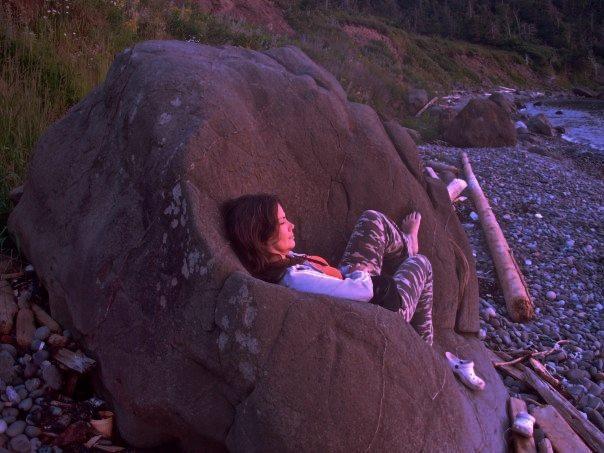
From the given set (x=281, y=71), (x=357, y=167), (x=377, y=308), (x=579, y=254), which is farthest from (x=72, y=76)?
(x=579, y=254)

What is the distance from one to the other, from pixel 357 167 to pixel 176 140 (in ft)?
5.35

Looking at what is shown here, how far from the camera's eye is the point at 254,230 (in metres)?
3.21

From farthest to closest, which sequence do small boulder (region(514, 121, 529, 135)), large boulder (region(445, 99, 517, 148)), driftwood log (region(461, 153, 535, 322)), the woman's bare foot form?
small boulder (region(514, 121, 529, 135)), large boulder (region(445, 99, 517, 148)), driftwood log (region(461, 153, 535, 322)), the woman's bare foot

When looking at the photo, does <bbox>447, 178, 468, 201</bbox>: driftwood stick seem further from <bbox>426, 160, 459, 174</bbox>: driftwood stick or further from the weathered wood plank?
the weathered wood plank

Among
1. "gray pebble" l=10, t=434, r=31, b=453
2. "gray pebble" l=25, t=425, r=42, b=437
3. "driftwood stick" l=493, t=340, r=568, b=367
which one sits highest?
"gray pebble" l=10, t=434, r=31, b=453

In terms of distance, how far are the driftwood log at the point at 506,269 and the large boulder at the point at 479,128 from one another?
4846 mm

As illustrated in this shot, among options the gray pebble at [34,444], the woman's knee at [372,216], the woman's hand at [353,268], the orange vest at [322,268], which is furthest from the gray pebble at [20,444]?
the woman's knee at [372,216]

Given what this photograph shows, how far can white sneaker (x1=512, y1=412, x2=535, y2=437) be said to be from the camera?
3.91m

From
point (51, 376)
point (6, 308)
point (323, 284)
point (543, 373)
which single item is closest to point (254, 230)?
point (323, 284)

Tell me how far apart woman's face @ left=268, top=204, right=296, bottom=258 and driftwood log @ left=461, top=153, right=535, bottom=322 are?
3.56m

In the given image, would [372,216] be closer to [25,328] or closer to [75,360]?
[75,360]

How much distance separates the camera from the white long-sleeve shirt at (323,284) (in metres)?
3.27

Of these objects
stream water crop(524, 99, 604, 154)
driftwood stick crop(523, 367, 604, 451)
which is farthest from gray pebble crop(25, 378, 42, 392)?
stream water crop(524, 99, 604, 154)

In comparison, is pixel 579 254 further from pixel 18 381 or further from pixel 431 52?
pixel 431 52
